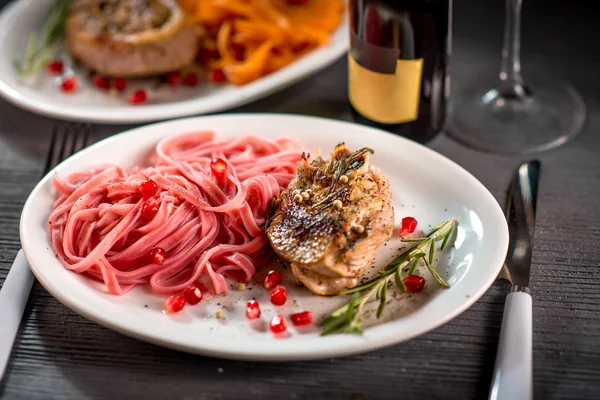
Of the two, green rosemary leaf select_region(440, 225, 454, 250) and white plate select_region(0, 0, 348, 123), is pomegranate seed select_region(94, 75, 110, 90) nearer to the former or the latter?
white plate select_region(0, 0, 348, 123)

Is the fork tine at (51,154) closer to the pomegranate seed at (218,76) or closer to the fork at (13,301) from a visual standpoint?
the fork at (13,301)

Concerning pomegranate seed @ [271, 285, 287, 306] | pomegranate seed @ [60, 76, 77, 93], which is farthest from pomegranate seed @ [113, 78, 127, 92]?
pomegranate seed @ [271, 285, 287, 306]

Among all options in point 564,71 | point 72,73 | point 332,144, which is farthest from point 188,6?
point 564,71

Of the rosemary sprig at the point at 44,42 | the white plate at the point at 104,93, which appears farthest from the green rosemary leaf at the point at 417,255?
the rosemary sprig at the point at 44,42

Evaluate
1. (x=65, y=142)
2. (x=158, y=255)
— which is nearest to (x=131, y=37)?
(x=65, y=142)

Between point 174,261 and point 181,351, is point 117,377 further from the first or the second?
point 174,261

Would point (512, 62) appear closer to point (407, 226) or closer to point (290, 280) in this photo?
point (407, 226)
